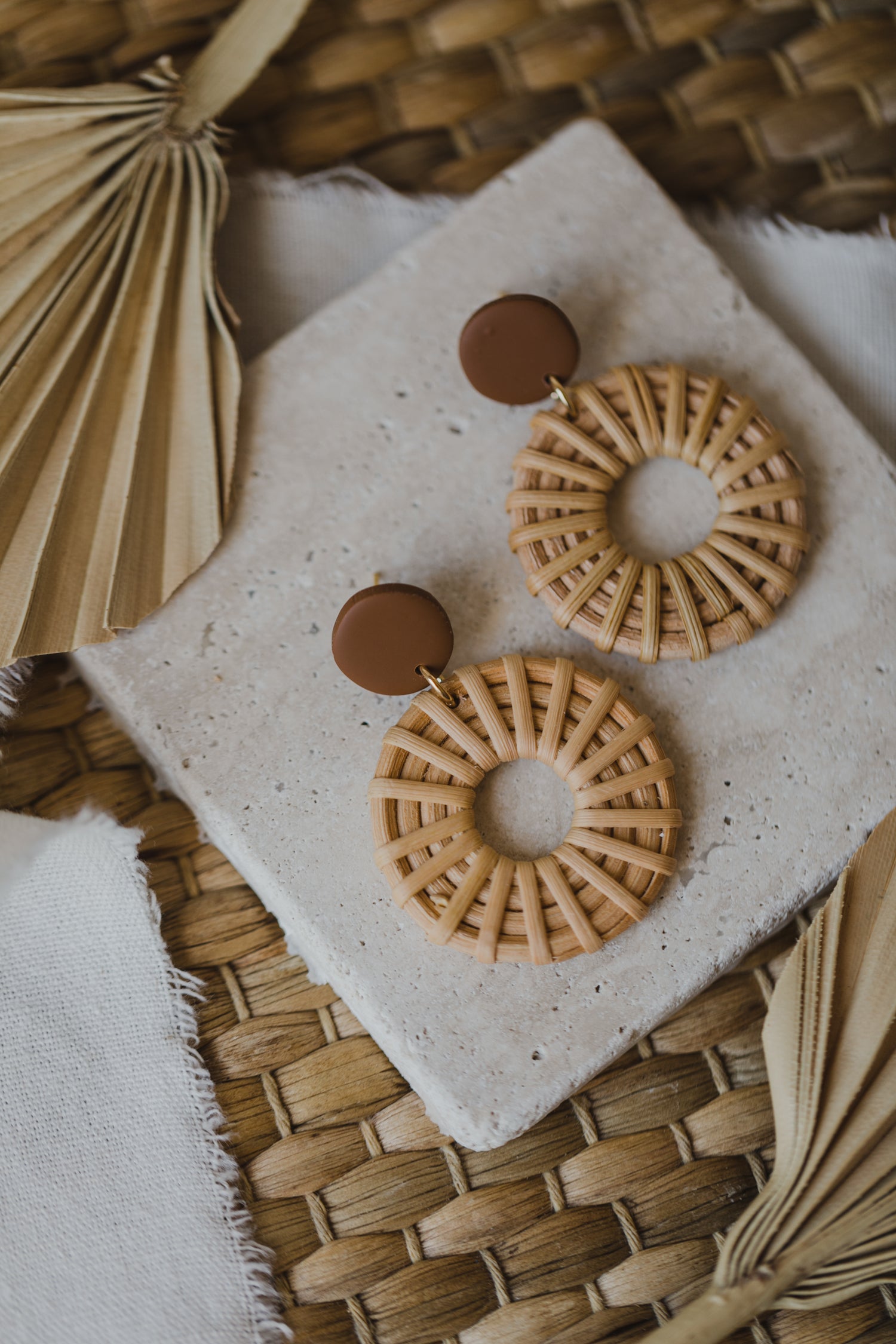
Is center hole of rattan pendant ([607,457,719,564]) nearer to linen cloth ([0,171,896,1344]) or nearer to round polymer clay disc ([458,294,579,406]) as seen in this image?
round polymer clay disc ([458,294,579,406])

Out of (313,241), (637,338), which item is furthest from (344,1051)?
(313,241)

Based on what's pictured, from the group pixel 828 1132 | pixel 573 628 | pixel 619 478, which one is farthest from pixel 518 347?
pixel 828 1132

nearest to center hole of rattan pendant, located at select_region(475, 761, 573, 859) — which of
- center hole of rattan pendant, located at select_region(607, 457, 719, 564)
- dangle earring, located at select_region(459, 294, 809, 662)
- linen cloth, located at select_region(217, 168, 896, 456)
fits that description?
dangle earring, located at select_region(459, 294, 809, 662)

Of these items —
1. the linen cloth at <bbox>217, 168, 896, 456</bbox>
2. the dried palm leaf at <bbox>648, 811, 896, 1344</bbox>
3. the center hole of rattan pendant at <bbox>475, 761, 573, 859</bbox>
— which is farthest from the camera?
the linen cloth at <bbox>217, 168, 896, 456</bbox>

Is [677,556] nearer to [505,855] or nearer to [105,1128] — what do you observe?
[505,855]

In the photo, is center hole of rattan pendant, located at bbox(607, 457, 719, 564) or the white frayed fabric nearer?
the white frayed fabric

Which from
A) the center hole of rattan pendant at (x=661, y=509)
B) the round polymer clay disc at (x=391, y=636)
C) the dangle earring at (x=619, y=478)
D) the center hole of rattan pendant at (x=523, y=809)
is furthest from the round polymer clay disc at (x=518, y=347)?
the center hole of rattan pendant at (x=523, y=809)

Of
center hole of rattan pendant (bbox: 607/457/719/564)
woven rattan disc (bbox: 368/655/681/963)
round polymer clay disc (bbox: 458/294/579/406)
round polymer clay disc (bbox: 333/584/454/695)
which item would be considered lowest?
woven rattan disc (bbox: 368/655/681/963)

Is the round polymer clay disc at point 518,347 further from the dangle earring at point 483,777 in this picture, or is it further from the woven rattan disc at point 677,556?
the dangle earring at point 483,777

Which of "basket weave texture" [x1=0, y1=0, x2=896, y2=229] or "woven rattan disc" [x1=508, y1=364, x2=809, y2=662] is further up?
"basket weave texture" [x1=0, y1=0, x2=896, y2=229]
